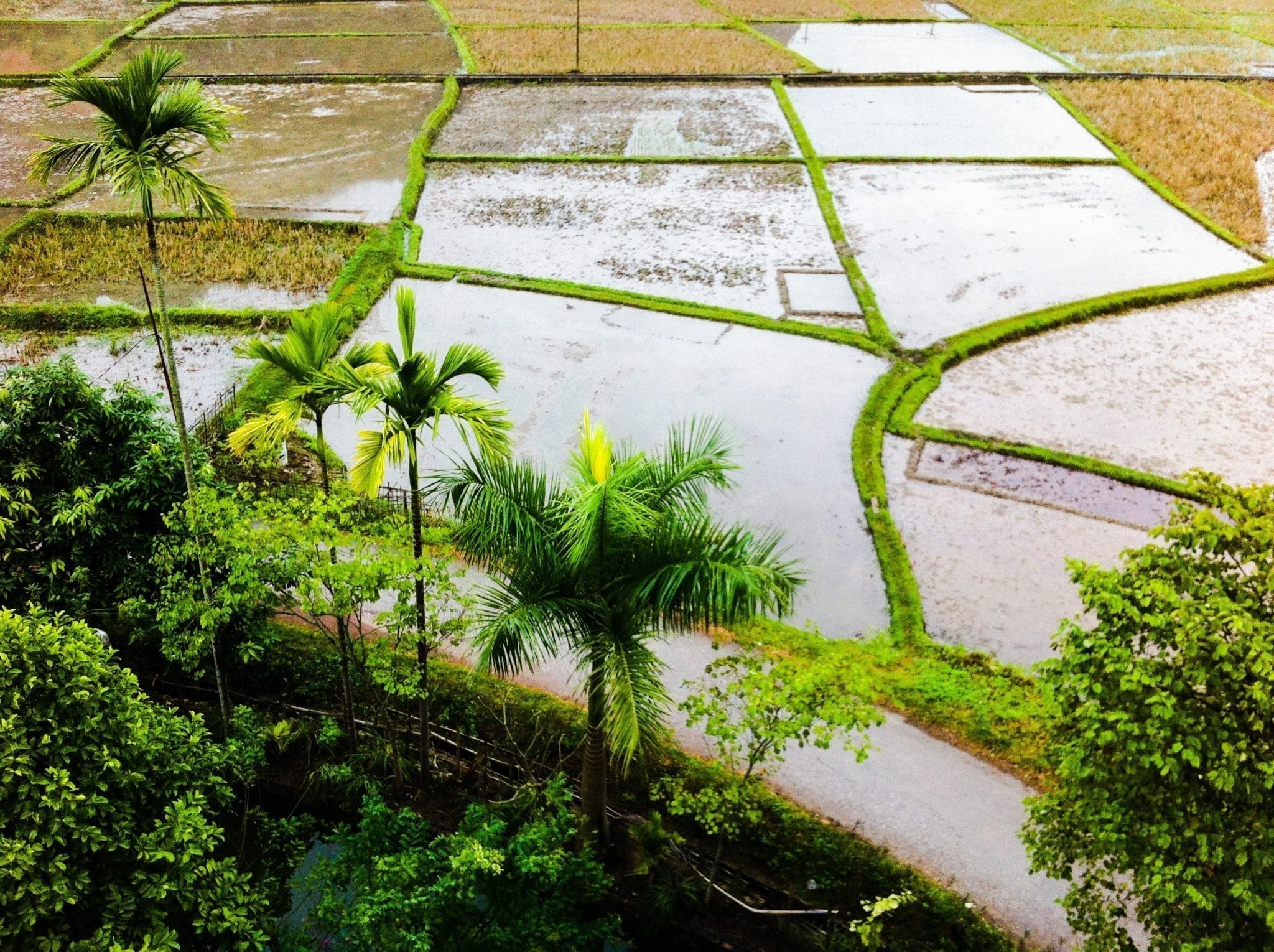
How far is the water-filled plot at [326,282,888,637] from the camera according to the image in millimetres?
11148

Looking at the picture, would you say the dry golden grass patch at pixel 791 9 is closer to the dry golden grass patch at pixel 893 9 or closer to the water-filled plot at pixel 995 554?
the dry golden grass patch at pixel 893 9

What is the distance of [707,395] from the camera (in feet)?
44.6

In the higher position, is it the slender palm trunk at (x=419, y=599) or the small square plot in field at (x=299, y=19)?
the small square plot in field at (x=299, y=19)

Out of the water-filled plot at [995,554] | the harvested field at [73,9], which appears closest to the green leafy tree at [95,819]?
the water-filled plot at [995,554]

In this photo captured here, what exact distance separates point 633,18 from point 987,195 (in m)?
15.5

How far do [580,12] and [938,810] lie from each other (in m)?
29.1

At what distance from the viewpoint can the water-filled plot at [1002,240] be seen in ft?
52.4

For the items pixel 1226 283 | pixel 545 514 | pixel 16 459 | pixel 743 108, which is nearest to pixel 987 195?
pixel 1226 283

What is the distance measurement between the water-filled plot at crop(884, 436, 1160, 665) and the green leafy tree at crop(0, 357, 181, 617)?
7.12 metres

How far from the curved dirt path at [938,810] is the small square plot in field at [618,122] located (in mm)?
15447

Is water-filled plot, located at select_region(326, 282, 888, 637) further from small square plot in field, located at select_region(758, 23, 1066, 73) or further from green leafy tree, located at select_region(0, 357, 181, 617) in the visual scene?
small square plot in field, located at select_region(758, 23, 1066, 73)

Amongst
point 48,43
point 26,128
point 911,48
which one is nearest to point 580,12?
point 911,48

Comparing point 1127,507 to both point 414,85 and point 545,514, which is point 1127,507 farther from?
point 414,85

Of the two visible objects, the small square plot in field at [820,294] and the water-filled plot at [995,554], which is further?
A: the small square plot in field at [820,294]
